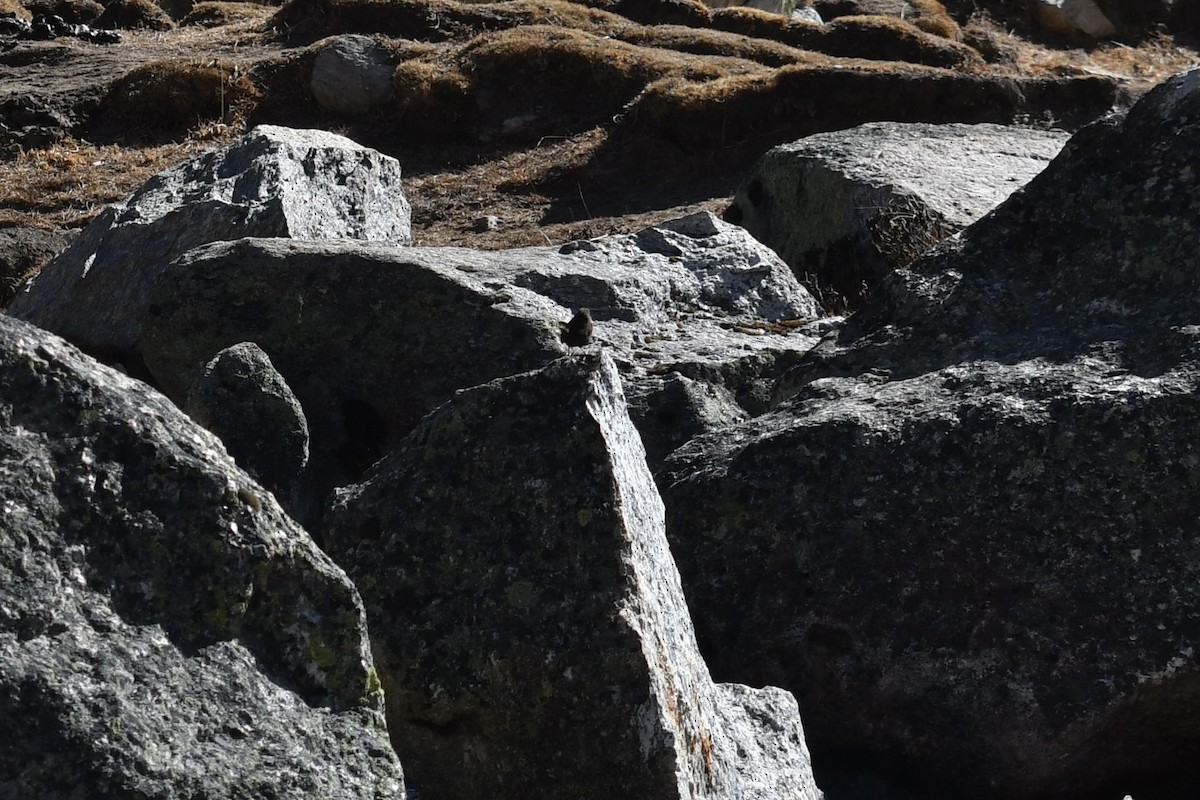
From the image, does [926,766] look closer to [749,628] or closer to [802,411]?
[749,628]

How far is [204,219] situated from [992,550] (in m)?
5.03

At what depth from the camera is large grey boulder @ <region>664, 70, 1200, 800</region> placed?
12.4 feet

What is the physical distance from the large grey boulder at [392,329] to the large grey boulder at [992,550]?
1.31m

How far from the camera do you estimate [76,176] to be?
12336mm

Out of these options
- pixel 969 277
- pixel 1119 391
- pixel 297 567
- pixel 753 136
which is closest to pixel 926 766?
pixel 1119 391

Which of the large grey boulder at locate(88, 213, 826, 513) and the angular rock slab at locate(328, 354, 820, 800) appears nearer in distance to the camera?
the angular rock slab at locate(328, 354, 820, 800)

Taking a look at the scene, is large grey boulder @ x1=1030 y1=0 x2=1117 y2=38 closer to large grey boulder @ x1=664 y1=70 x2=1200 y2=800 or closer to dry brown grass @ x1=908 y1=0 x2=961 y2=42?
dry brown grass @ x1=908 y1=0 x2=961 y2=42

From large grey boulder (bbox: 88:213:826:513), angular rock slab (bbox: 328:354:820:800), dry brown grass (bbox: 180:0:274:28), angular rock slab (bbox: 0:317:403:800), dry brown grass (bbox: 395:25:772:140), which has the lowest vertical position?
dry brown grass (bbox: 180:0:274:28)

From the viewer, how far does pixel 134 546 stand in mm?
2256

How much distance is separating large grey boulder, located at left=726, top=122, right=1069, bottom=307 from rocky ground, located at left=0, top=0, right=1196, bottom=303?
53.9 inches

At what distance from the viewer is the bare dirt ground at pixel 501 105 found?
11953 millimetres

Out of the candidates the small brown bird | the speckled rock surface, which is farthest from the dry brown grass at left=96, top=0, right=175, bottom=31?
the speckled rock surface

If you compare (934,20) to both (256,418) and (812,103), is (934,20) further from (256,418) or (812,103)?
(256,418)

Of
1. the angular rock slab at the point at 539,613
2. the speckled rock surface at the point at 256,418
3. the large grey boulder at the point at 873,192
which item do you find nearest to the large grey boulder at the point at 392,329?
the speckled rock surface at the point at 256,418
